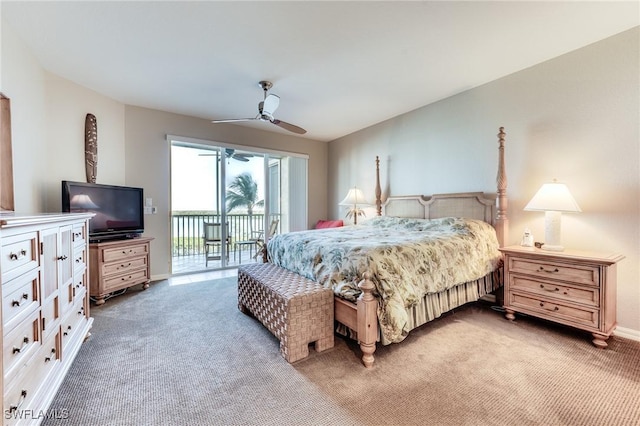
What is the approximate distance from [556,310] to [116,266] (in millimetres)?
4576

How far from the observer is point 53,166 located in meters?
2.88

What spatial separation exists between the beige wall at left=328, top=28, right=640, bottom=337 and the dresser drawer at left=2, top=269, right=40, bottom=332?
12.9 ft

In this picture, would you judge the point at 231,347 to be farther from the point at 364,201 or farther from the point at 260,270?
the point at 364,201

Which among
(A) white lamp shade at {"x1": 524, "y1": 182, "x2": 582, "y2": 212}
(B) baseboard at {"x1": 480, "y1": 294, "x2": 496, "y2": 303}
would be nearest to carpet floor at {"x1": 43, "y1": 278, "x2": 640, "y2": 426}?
(B) baseboard at {"x1": 480, "y1": 294, "x2": 496, "y2": 303}

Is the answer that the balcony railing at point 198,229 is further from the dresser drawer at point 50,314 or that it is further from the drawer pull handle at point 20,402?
the drawer pull handle at point 20,402

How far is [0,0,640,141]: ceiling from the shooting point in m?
1.92

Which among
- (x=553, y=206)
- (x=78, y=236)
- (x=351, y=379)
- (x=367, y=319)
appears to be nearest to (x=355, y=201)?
(x=553, y=206)

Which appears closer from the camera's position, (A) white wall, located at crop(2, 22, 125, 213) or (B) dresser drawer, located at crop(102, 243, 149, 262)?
(A) white wall, located at crop(2, 22, 125, 213)

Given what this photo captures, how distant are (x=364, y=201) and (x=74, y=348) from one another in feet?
13.4

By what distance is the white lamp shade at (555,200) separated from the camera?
2246 millimetres

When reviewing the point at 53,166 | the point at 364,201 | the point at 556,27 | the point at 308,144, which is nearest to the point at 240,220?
the point at 308,144

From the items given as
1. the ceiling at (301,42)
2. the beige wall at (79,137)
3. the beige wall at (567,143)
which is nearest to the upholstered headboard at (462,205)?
the beige wall at (567,143)

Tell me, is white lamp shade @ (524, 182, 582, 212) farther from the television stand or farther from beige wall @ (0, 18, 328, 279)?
the television stand

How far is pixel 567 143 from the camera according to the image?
2531 mm
